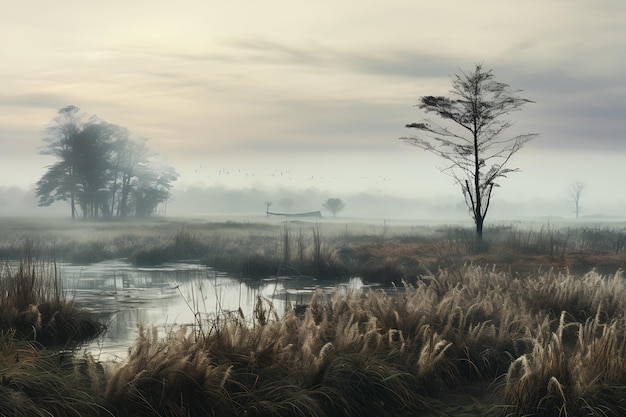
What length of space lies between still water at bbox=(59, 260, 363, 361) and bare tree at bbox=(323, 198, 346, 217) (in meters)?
86.2

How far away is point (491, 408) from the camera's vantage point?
6844mm

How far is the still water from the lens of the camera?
1065 centimetres

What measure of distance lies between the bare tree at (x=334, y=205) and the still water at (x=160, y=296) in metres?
86.2

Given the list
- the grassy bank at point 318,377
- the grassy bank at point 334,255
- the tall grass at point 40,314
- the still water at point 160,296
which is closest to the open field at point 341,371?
the grassy bank at point 318,377

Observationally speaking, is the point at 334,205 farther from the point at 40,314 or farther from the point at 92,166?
the point at 40,314

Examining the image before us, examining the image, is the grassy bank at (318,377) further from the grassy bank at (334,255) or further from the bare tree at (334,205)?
the bare tree at (334,205)

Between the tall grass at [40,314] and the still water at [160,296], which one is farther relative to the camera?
the tall grass at [40,314]

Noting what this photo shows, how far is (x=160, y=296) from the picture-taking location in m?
16.4

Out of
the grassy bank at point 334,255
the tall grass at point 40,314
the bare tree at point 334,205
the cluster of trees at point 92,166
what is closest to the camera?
the tall grass at point 40,314

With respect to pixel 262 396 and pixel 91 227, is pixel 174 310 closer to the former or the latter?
pixel 262 396

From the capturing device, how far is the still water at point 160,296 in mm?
10650

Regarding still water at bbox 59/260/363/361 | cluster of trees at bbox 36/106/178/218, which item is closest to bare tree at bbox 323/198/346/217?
cluster of trees at bbox 36/106/178/218

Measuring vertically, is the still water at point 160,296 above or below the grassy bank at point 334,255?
below

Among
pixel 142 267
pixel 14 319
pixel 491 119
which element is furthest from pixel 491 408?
pixel 491 119
